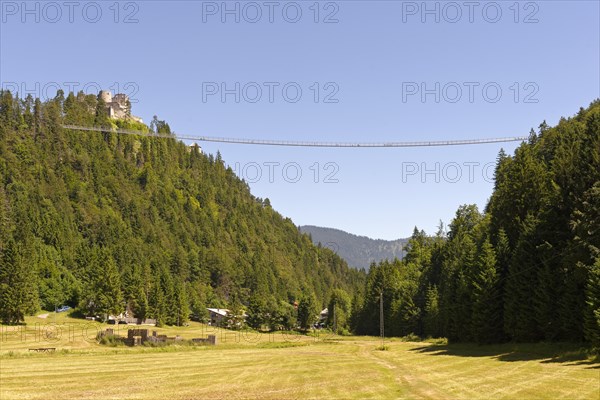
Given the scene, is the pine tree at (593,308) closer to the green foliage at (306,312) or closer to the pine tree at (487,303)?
the pine tree at (487,303)

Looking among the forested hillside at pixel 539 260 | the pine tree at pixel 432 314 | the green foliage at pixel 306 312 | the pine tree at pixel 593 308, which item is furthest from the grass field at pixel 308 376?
the green foliage at pixel 306 312

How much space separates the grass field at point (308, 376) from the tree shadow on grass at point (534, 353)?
0.35 feet

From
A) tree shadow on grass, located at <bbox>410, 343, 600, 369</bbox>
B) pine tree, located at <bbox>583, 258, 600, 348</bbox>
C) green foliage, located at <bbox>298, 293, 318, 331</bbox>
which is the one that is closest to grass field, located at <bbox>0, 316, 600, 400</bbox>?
tree shadow on grass, located at <bbox>410, 343, 600, 369</bbox>

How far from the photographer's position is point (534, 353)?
52531 mm

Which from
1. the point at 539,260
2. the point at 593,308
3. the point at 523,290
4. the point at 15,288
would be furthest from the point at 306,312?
the point at 593,308

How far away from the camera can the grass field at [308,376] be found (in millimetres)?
32125

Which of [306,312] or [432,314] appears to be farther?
[306,312]

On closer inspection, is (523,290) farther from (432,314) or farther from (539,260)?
(432,314)

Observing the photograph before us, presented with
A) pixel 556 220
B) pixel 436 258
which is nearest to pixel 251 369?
pixel 556 220

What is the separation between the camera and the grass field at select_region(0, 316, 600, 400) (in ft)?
105

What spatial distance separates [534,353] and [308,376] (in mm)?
23639

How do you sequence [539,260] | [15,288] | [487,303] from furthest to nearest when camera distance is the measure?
[15,288]
[487,303]
[539,260]

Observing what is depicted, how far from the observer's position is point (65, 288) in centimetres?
15338

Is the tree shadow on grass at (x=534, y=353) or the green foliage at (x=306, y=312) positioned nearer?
the tree shadow on grass at (x=534, y=353)
